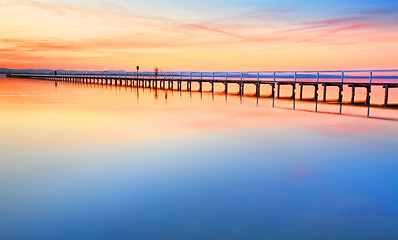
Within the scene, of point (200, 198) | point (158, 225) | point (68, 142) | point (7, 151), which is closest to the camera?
point (158, 225)

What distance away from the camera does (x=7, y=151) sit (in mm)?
8992

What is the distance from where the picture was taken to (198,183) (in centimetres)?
640

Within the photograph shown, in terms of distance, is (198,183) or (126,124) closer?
(198,183)

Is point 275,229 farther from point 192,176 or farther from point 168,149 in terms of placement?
point 168,149

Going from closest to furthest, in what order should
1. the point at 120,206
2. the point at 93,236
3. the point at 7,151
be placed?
the point at 93,236
the point at 120,206
the point at 7,151

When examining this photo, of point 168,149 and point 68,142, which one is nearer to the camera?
point 168,149

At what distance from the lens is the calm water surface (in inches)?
181

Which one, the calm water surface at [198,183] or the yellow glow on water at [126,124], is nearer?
the calm water surface at [198,183]

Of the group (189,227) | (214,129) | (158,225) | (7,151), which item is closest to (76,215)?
(158,225)

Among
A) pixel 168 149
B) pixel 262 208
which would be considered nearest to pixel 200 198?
pixel 262 208

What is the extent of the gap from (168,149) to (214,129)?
145 inches

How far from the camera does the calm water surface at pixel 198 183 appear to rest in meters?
4.60

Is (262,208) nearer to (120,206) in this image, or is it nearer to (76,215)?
(120,206)

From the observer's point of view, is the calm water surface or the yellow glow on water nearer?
the calm water surface
